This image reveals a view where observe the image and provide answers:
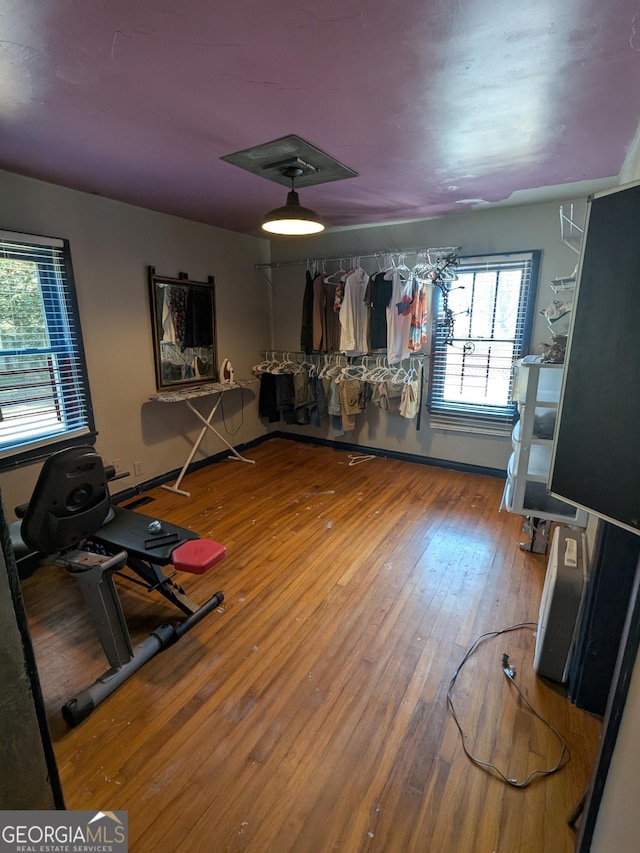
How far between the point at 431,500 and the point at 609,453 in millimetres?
2716

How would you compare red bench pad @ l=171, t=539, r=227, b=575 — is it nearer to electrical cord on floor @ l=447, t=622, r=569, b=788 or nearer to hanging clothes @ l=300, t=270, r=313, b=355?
electrical cord on floor @ l=447, t=622, r=569, b=788

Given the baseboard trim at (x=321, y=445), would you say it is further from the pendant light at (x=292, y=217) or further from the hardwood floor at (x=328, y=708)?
the pendant light at (x=292, y=217)

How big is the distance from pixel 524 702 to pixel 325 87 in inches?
103

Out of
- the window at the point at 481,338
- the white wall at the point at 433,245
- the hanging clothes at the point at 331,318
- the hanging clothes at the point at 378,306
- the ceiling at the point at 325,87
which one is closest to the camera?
the ceiling at the point at 325,87

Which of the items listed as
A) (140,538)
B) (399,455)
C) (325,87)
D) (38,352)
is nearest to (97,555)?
(140,538)

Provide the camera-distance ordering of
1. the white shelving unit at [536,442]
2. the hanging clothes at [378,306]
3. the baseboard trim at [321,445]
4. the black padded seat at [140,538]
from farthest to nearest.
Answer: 1. the hanging clothes at [378,306]
2. the baseboard trim at [321,445]
3. the white shelving unit at [536,442]
4. the black padded seat at [140,538]

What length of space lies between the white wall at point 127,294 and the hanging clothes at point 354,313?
1.25m

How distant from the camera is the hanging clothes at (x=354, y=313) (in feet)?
13.4

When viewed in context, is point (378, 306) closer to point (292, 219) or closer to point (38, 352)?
point (292, 219)

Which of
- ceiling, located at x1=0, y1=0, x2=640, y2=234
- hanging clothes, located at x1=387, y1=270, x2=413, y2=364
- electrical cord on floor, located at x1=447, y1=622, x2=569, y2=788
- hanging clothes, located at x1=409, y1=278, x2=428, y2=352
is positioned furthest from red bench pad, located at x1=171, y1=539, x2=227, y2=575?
hanging clothes, located at x1=409, y1=278, x2=428, y2=352

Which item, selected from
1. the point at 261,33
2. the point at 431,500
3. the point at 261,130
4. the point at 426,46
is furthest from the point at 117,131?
the point at 431,500

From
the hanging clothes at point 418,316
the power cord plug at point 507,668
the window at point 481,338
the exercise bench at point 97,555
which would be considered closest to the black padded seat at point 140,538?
the exercise bench at point 97,555

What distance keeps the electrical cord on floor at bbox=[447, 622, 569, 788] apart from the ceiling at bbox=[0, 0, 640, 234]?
2.38 metres

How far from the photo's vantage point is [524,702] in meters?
1.67
